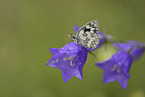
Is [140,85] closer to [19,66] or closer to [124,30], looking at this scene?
[124,30]

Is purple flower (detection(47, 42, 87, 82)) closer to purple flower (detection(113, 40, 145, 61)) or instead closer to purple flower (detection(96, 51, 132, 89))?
purple flower (detection(96, 51, 132, 89))

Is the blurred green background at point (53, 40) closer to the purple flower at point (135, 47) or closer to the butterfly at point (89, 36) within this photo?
the purple flower at point (135, 47)

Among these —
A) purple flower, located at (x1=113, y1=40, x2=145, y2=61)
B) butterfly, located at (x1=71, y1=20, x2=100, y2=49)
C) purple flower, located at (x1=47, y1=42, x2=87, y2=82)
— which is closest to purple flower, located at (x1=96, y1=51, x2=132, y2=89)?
purple flower, located at (x1=113, y1=40, x2=145, y2=61)

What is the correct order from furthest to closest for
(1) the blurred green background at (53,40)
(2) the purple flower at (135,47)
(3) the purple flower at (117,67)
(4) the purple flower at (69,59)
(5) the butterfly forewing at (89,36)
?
1. (1) the blurred green background at (53,40)
2. (2) the purple flower at (135,47)
3. (3) the purple flower at (117,67)
4. (4) the purple flower at (69,59)
5. (5) the butterfly forewing at (89,36)

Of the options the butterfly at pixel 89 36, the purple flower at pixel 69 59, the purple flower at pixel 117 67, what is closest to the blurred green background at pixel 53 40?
the purple flower at pixel 117 67

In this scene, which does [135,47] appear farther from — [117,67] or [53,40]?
[53,40]

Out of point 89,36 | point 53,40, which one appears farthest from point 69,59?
point 53,40
